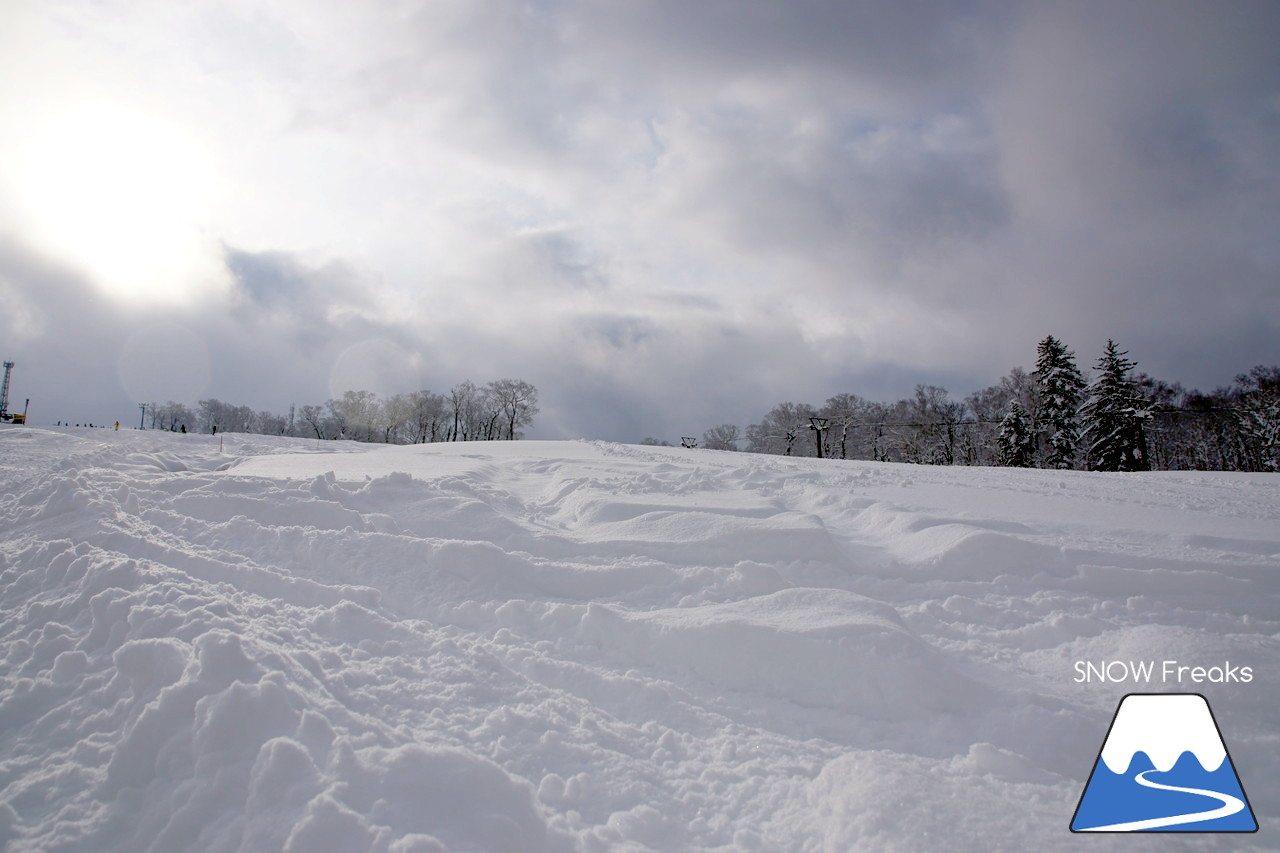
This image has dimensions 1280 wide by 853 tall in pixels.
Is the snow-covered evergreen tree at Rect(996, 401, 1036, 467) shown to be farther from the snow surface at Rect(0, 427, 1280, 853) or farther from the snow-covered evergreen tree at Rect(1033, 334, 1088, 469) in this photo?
the snow surface at Rect(0, 427, 1280, 853)

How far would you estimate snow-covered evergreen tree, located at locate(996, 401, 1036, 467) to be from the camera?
3584 cm

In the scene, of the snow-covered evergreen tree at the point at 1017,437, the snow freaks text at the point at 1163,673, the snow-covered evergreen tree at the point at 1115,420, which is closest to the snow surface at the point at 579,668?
the snow freaks text at the point at 1163,673

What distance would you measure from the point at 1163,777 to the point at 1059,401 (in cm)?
3880

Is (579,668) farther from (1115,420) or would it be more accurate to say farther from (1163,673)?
(1115,420)

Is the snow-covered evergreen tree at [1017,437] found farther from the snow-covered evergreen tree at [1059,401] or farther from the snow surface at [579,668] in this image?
the snow surface at [579,668]

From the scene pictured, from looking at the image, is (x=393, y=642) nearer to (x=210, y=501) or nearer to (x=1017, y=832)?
(x=1017, y=832)

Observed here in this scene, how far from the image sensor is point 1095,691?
10.9 ft

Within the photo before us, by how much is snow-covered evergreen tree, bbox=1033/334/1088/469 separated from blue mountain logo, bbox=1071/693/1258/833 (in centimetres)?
3765

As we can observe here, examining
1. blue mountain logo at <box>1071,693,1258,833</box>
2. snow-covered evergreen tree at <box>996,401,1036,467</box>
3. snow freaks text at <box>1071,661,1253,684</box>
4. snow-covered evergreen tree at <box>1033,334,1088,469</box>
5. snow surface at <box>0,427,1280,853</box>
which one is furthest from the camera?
snow-covered evergreen tree at <box>996,401,1036,467</box>

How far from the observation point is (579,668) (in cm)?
345

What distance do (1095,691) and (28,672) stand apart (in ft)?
20.7

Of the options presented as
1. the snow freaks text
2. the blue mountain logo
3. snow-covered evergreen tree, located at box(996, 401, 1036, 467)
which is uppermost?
snow-covered evergreen tree, located at box(996, 401, 1036, 467)

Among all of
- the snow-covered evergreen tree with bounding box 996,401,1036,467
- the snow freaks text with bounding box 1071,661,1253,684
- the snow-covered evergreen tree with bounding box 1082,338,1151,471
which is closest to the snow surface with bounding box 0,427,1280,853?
the snow freaks text with bounding box 1071,661,1253,684

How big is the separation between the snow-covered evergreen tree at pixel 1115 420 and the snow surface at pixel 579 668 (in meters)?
30.2
